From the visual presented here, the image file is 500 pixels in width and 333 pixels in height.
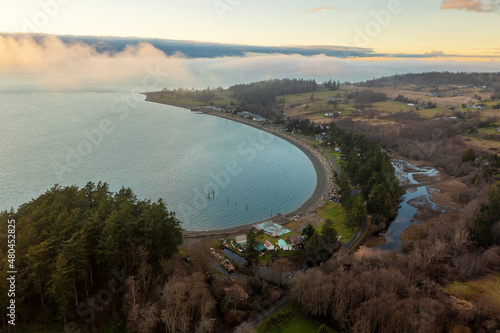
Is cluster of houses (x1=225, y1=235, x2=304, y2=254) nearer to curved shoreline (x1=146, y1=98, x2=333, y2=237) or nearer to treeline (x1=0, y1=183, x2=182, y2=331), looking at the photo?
curved shoreline (x1=146, y1=98, x2=333, y2=237)

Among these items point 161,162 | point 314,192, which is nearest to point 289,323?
point 314,192

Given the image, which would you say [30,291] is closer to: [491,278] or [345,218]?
[345,218]

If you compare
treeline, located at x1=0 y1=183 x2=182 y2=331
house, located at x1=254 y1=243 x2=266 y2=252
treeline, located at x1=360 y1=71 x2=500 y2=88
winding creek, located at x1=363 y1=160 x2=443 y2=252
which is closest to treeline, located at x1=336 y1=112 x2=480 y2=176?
winding creek, located at x1=363 y1=160 x2=443 y2=252

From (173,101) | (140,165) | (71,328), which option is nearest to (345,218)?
(71,328)

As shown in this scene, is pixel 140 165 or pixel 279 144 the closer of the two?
pixel 140 165

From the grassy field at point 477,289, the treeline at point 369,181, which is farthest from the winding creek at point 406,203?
the grassy field at point 477,289

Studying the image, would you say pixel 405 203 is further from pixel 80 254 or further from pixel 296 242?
pixel 80 254

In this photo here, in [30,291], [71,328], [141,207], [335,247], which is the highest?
[141,207]
